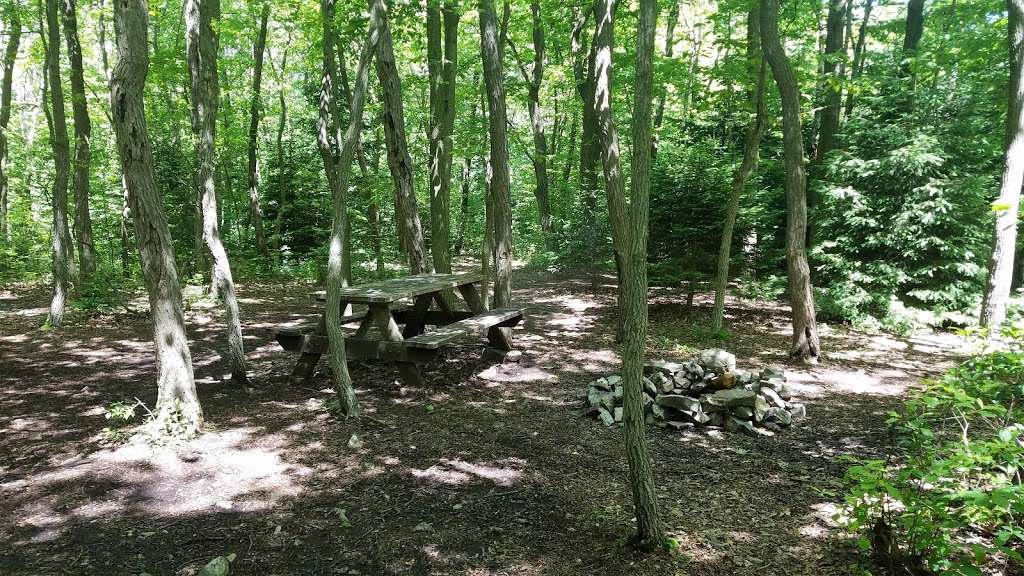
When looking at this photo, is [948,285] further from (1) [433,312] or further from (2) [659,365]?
(1) [433,312]

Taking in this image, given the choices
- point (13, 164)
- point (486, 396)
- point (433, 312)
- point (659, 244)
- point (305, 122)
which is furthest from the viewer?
point (13, 164)

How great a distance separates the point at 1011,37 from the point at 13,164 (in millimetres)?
30264

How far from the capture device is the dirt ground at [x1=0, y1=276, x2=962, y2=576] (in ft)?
10.8

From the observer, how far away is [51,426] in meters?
5.21

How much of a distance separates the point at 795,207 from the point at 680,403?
12.9ft

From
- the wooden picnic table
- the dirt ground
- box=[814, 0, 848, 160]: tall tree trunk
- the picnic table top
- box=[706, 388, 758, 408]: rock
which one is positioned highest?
box=[814, 0, 848, 160]: tall tree trunk

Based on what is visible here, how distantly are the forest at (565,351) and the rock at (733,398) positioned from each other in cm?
2

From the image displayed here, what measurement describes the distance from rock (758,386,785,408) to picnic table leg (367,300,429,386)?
3.74 metres

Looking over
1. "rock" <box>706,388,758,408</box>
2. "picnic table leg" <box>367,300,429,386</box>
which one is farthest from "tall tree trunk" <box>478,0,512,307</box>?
"rock" <box>706,388,758,408</box>

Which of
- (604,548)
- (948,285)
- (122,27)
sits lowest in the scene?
(604,548)

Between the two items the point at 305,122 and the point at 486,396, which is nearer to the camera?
the point at 486,396

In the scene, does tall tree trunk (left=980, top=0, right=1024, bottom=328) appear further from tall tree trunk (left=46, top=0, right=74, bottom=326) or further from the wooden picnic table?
tall tree trunk (left=46, top=0, right=74, bottom=326)

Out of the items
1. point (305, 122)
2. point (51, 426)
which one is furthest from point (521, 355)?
point (305, 122)

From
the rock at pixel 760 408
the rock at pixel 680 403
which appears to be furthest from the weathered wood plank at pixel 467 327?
the rock at pixel 760 408
